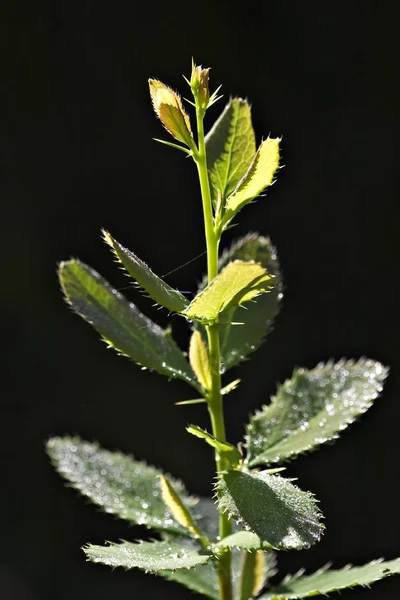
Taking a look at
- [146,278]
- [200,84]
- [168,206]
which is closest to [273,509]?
[146,278]

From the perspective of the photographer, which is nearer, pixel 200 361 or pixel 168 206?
pixel 200 361

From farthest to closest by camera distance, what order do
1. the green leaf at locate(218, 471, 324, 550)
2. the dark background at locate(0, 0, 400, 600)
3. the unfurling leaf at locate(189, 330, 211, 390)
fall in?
the dark background at locate(0, 0, 400, 600)
the unfurling leaf at locate(189, 330, 211, 390)
the green leaf at locate(218, 471, 324, 550)

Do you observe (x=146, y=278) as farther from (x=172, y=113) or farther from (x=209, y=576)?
(x=209, y=576)

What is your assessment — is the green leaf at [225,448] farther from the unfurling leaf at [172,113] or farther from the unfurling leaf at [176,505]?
the unfurling leaf at [172,113]

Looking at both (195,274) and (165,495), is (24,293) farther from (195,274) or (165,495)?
(165,495)

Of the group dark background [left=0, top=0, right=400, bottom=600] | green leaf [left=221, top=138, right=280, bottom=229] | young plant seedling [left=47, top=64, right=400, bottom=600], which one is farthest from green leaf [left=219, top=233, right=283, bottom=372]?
dark background [left=0, top=0, right=400, bottom=600]

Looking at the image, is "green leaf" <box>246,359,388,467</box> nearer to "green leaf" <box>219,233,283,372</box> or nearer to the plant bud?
"green leaf" <box>219,233,283,372</box>
